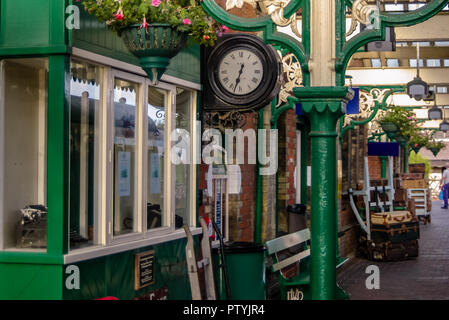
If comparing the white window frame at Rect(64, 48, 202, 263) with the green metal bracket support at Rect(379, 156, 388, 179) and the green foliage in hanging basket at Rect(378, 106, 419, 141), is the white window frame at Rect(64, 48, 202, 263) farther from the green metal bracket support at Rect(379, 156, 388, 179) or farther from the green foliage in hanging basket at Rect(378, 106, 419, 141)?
the green metal bracket support at Rect(379, 156, 388, 179)

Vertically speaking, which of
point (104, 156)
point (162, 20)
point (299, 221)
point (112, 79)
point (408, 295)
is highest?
point (162, 20)

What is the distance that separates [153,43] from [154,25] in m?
0.14

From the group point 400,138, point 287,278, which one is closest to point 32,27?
point 287,278

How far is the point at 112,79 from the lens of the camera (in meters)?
5.85

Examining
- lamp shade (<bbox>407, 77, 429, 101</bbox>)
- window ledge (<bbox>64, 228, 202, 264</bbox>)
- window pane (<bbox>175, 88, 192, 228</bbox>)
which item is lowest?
window ledge (<bbox>64, 228, 202, 264</bbox>)

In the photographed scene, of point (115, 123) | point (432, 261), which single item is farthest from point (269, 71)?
point (432, 261)

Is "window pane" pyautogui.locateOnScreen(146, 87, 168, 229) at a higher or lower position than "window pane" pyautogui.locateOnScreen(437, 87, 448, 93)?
lower

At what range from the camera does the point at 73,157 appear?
557 centimetres

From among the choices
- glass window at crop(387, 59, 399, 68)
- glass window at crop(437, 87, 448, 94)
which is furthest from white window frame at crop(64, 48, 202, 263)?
glass window at crop(437, 87, 448, 94)

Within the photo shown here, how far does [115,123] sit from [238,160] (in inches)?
132

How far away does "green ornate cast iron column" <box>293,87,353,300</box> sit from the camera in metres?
4.96

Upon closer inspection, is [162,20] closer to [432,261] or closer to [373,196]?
[432,261]

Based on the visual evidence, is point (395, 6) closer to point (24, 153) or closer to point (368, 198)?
point (368, 198)

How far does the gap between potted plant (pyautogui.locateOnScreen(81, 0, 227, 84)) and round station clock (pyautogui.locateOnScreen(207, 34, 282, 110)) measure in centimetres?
150
